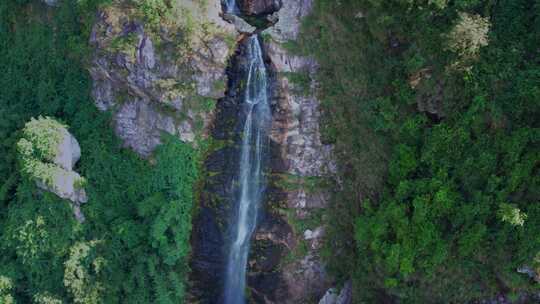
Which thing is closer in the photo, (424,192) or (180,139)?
(424,192)

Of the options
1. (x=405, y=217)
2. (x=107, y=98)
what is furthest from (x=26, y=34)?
(x=405, y=217)

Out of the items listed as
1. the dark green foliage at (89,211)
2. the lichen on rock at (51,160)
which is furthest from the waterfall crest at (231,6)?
the lichen on rock at (51,160)

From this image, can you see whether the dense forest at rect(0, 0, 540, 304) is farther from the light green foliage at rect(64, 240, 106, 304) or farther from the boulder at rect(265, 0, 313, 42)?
the boulder at rect(265, 0, 313, 42)

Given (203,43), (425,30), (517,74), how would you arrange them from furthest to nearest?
(203,43)
(425,30)
(517,74)

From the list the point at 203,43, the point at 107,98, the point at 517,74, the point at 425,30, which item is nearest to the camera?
the point at 517,74

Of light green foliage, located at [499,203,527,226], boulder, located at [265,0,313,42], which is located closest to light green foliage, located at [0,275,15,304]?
boulder, located at [265,0,313,42]

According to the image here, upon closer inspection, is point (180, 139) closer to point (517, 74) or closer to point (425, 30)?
point (425, 30)

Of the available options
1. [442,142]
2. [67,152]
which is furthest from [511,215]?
[67,152]
